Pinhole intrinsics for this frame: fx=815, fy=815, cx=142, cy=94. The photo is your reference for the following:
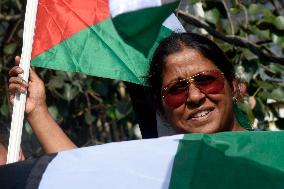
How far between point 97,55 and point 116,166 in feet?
2.31

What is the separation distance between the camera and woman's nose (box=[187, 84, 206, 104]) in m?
2.64

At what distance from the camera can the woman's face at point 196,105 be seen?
2650 mm

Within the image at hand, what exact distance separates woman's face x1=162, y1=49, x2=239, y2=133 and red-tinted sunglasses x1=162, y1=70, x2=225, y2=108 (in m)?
0.01

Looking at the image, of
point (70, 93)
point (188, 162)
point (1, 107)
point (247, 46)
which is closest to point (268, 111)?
point (247, 46)

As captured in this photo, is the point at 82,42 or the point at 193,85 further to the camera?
the point at 82,42

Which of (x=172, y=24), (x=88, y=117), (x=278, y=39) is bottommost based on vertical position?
(x=88, y=117)

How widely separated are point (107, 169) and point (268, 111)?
2.40m

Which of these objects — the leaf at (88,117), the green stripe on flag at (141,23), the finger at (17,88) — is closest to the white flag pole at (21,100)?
the finger at (17,88)

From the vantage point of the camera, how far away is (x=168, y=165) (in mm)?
Answer: 2445

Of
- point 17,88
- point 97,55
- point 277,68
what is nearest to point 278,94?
point 277,68

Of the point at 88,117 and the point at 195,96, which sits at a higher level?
the point at 195,96

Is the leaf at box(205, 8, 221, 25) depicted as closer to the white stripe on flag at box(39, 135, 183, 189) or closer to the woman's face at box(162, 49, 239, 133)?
the woman's face at box(162, 49, 239, 133)

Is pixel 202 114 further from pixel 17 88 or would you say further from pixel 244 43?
pixel 244 43

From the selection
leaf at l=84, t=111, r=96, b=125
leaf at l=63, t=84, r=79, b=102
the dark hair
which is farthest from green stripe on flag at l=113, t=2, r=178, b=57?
leaf at l=84, t=111, r=96, b=125
